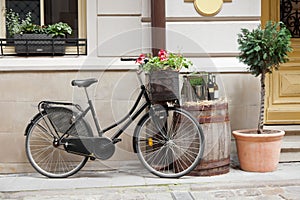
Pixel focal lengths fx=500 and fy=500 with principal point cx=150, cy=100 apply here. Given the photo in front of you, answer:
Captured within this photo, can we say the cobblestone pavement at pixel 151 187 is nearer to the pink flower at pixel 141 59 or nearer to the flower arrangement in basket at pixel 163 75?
the flower arrangement in basket at pixel 163 75

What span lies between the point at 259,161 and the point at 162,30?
1921mm

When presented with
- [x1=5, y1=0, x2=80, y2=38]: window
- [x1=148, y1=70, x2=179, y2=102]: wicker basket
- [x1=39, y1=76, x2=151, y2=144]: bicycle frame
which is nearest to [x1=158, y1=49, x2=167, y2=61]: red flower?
[x1=148, y1=70, x2=179, y2=102]: wicker basket

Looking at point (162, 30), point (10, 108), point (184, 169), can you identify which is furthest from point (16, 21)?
point (184, 169)

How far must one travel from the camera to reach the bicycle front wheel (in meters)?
5.58

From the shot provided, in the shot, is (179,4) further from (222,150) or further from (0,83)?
(0,83)

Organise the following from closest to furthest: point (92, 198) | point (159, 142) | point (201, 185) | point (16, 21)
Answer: point (92, 198) < point (201, 185) < point (159, 142) < point (16, 21)

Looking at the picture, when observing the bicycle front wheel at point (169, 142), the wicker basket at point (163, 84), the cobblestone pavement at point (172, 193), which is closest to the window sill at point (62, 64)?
the wicker basket at point (163, 84)

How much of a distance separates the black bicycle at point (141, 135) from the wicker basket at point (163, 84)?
0.15 m

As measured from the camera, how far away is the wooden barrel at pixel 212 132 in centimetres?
560

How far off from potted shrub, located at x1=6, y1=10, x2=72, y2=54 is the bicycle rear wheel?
0.85 m

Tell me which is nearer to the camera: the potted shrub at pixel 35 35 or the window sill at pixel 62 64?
the window sill at pixel 62 64

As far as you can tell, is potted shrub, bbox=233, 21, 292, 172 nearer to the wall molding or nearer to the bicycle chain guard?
the wall molding

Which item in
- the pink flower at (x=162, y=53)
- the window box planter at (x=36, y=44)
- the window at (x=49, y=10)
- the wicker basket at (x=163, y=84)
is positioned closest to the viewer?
the wicker basket at (x=163, y=84)

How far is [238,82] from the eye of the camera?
6.18 meters
